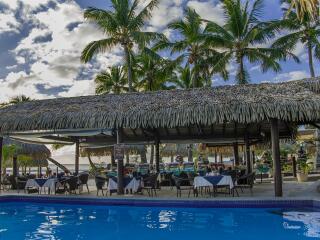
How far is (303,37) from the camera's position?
75.1 feet

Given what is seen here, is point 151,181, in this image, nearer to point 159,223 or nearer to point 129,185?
point 129,185

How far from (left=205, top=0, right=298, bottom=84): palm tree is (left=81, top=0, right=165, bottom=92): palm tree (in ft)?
12.5

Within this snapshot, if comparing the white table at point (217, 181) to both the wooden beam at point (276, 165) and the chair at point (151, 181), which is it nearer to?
the wooden beam at point (276, 165)

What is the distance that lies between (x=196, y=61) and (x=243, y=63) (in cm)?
296

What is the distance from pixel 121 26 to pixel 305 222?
16.3 metres

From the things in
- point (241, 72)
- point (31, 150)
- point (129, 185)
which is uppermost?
point (241, 72)

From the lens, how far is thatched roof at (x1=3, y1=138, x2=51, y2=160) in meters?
22.4

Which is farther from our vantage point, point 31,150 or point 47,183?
point 31,150

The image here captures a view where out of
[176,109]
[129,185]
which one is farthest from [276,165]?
[129,185]

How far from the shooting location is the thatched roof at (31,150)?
2236 centimetres

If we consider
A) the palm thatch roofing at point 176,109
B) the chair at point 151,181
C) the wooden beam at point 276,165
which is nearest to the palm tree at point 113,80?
the palm thatch roofing at point 176,109

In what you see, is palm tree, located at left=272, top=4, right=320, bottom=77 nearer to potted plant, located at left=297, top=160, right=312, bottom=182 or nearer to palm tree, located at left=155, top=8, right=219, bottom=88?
palm tree, located at left=155, top=8, right=219, bottom=88

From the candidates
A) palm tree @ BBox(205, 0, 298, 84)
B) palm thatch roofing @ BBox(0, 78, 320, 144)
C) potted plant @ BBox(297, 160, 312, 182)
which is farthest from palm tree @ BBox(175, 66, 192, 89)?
palm thatch roofing @ BBox(0, 78, 320, 144)

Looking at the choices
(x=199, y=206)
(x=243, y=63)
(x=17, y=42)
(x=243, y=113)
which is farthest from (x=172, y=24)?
(x=199, y=206)
